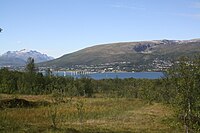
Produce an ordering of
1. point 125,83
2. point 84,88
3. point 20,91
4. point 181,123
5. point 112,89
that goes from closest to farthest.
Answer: point 181,123, point 20,91, point 84,88, point 112,89, point 125,83

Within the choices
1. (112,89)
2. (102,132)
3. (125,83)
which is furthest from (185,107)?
(125,83)

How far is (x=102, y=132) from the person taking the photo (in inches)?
1117

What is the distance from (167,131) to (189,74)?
548 inches

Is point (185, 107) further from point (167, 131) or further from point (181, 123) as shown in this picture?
point (167, 131)

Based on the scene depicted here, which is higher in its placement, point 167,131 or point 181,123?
point 181,123

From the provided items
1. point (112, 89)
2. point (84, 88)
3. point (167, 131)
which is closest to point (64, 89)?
point (84, 88)

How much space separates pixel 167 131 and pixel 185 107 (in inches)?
499

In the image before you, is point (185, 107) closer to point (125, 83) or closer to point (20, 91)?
point (20, 91)

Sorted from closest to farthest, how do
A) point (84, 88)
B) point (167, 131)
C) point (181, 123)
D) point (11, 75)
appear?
point (181, 123) < point (167, 131) < point (11, 75) < point (84, 88)

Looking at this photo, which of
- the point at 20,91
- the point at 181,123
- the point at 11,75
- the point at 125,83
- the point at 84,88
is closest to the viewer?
the point at 181,123

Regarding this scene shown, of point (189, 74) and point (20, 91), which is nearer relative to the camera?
point (189, 74)

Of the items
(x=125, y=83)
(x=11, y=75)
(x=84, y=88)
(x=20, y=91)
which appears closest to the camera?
(x=20, y=91)

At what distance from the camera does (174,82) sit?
21.2 m

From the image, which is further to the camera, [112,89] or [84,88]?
[112,89]
